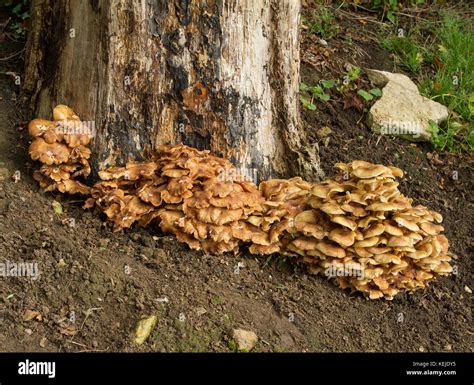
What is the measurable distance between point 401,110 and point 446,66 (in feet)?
3.77

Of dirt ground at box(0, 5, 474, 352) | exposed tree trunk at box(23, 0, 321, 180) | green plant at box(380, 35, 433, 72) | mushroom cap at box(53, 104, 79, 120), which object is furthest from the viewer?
green plant at box(380, 35, 433, 72)

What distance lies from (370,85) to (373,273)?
3153 millimetres

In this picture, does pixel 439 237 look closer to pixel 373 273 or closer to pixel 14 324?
pixel 373 273

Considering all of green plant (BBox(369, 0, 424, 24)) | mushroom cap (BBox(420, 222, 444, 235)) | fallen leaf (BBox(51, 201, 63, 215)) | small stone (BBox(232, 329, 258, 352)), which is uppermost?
green plant (BBox(369, 0, 424, 24))

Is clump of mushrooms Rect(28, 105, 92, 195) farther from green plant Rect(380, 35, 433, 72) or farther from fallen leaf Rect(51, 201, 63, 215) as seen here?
green plant Rect(380, 35, 433, 72)

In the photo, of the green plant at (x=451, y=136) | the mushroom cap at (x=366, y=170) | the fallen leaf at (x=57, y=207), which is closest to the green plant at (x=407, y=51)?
the green plant at (x=451, y=136)

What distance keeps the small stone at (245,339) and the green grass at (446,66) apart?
3.57 meters

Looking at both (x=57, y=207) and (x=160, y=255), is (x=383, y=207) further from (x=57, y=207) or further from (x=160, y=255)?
(x=57, y=207)

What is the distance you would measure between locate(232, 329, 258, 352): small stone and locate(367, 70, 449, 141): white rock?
3.33m

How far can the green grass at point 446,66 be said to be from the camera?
A: 27.3ft

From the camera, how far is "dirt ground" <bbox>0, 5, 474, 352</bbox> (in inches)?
208

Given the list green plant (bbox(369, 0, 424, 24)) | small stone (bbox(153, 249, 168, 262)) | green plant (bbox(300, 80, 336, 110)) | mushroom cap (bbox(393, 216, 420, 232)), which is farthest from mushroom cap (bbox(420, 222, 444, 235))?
green plant (bbox(369, 0, 424, 24))

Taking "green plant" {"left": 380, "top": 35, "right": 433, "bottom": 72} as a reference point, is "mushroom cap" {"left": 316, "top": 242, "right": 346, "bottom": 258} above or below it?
below

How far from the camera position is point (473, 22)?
1009cm
